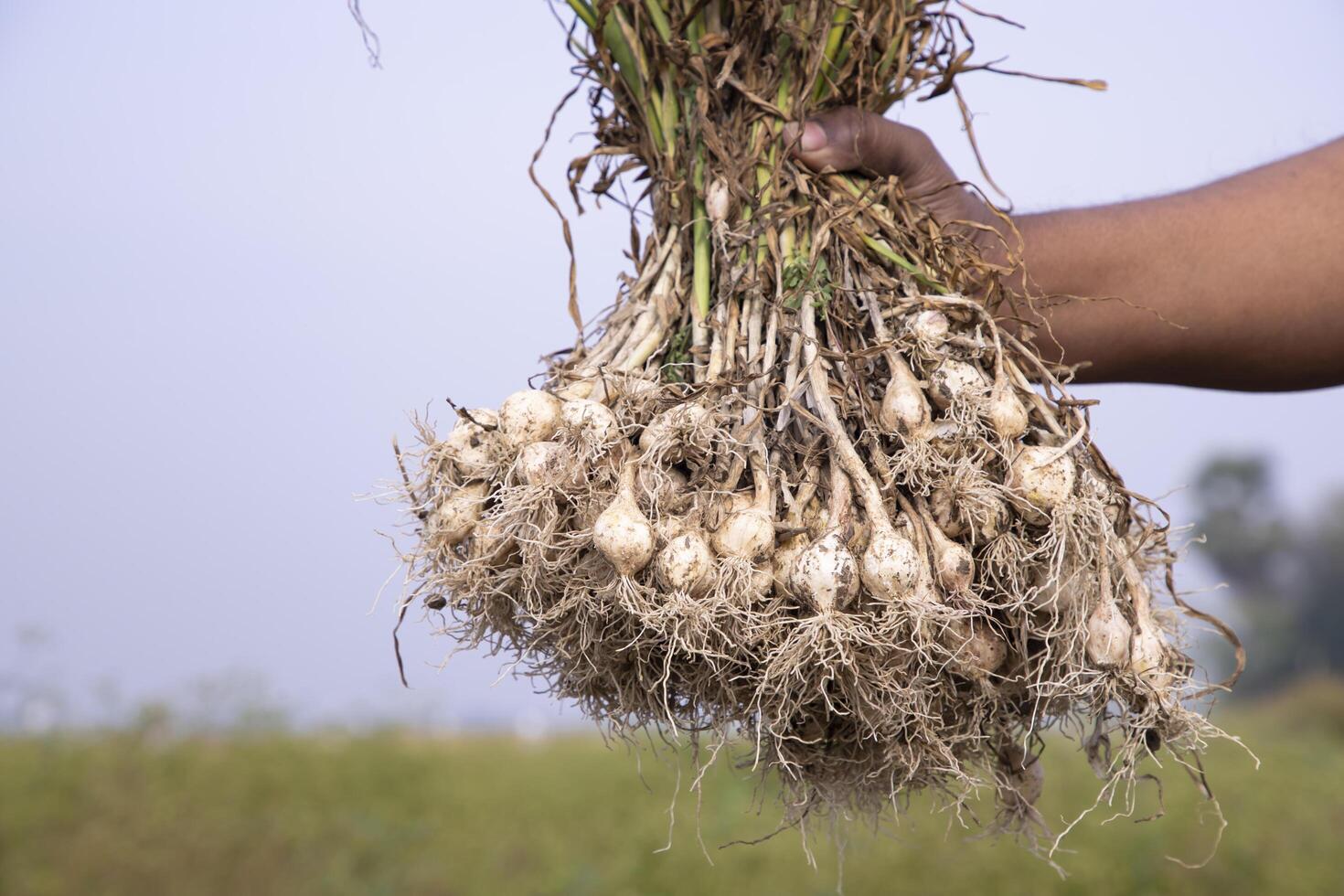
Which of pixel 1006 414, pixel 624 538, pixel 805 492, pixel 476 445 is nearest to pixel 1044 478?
pixel 1006 414

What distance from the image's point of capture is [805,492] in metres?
0.85

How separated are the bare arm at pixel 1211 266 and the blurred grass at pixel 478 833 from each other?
7.46 ft

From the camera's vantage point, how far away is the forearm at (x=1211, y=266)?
1144 mm

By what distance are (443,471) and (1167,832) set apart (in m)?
3.63

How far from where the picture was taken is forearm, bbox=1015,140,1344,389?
3.75 feet

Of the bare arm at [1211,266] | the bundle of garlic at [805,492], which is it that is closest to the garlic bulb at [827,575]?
the bundle of garlic at [805,492]

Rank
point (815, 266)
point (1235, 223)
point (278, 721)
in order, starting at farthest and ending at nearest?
point (278, 721)
point (1235, 223)
point (815, 266)

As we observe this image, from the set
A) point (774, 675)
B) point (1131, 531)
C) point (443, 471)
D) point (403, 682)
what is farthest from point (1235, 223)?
point (403, 682)

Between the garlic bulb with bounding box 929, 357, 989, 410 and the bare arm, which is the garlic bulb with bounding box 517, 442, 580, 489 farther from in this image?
the bare arm

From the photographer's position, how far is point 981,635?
2.76 ft

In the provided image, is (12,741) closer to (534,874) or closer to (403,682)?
(534,874)

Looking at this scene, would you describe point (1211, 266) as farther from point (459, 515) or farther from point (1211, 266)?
point (459, 515)

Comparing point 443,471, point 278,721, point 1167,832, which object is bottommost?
point 1167,832

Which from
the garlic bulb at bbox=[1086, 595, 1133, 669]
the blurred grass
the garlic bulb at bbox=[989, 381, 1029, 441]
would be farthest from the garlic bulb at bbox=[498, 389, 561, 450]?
the blurred grass
